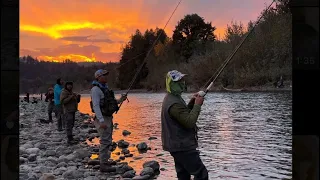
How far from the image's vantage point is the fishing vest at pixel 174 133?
188 inches

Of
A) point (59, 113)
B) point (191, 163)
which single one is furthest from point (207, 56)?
point (191, 163)

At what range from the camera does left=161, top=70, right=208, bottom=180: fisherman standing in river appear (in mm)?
4711

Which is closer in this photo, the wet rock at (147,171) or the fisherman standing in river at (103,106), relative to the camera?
the fisherman standing in river at (103,106)

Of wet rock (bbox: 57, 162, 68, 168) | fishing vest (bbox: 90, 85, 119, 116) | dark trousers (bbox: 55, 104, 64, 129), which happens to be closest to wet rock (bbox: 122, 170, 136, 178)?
fishing vest (bbox: 90, 85, 119, 116)

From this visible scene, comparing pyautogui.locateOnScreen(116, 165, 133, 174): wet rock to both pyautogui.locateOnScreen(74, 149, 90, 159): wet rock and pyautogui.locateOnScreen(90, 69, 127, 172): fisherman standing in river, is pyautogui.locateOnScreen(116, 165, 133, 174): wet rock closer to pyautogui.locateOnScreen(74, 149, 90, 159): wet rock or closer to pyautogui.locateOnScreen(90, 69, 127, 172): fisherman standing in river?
pyautogui.locateOnScreen(90, 69, 127, 172): fisherman standing in river

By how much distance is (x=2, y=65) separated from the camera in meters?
2.59

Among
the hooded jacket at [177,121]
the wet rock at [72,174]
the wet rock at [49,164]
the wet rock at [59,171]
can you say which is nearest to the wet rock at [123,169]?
the wet rock at [72,174]

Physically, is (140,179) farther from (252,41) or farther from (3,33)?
(252,41)

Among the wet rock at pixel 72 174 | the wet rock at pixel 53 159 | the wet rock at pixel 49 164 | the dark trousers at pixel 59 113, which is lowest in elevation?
the wet rock at pixel 49 164

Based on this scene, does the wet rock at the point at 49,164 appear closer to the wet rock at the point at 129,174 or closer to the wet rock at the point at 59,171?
the wet rock at the point at 59,171

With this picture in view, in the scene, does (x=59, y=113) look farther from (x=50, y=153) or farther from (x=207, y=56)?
(x=207, y=56)

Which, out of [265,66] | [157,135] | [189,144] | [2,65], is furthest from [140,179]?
[265,66]

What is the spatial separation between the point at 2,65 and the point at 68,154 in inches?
346

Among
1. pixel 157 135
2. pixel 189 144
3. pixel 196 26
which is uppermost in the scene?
pixel 196 26
